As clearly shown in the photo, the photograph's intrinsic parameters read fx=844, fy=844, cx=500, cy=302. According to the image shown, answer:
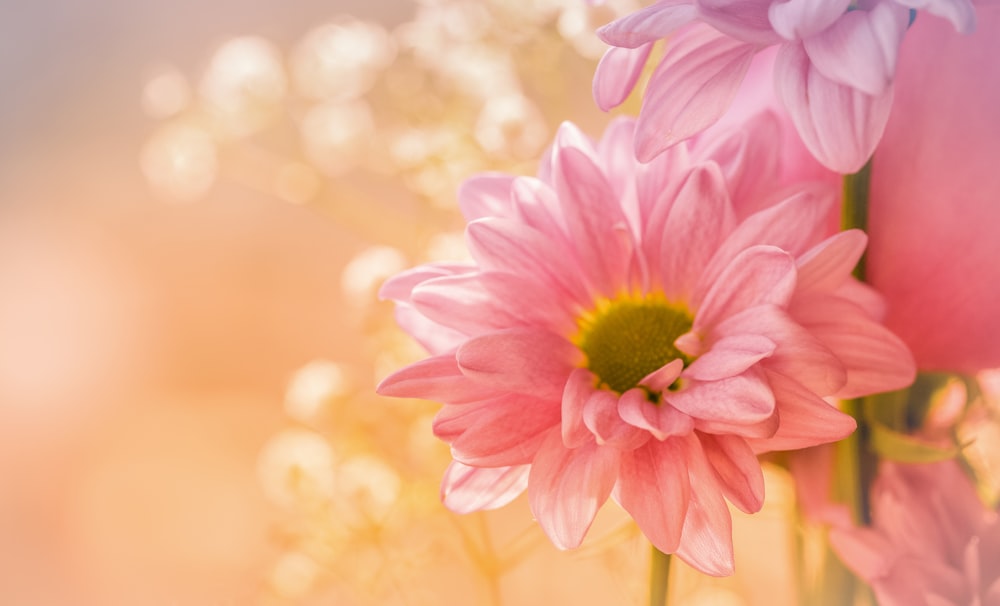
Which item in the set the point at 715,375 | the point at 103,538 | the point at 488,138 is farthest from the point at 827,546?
the point at 103,538

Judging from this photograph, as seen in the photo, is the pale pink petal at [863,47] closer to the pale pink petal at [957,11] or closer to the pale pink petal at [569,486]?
the pale pink petal at [957,11]

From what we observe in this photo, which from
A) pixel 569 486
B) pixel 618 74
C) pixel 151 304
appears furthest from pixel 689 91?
pixel 151 304

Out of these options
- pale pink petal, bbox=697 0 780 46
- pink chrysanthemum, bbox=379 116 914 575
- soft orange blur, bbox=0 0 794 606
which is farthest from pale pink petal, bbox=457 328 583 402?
soft orange blur, bbox=0 0 794 606

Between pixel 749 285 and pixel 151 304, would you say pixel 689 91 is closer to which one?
pixel 749 285

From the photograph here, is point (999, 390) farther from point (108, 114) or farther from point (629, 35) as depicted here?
point (108, 114)

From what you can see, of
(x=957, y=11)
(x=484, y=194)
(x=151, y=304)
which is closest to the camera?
(x=957, y=11)

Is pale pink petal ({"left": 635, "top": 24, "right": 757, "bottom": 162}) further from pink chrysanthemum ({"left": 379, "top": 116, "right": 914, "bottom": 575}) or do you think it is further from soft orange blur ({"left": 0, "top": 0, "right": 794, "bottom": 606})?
soft orange blur ({"left": 0, "top": 0, "right": 794, "bottom": 606})
